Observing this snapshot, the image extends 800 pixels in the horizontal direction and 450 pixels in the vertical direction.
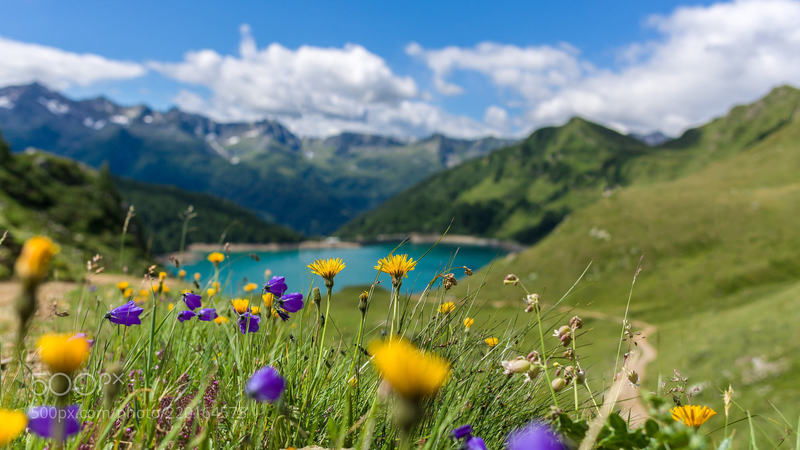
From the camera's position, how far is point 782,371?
33.8 meters

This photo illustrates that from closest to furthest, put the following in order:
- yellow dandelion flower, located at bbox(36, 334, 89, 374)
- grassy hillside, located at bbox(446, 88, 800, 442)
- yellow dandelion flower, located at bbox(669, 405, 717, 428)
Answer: yellow dandelion flower, located at bbox(36, 334, 89, 374) < yellow dandelion flower, located at bbox(669, 405, 717, 428) < grassy hillside, located at bbox(446, 88, 800, 442)

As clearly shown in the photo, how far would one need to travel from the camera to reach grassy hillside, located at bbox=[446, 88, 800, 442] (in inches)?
1462

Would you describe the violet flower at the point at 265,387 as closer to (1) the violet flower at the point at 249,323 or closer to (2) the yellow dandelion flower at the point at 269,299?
(1) the violet flower at the point at 249,323

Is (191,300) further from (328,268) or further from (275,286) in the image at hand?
(328,268)

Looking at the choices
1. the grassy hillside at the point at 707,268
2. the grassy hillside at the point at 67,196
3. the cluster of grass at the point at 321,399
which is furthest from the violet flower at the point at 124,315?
the grassy hillside at the point at 67,196

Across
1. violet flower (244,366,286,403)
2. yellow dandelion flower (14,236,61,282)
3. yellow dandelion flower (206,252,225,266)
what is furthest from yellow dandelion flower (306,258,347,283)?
yellow dandelion flower (206,252,225,266)

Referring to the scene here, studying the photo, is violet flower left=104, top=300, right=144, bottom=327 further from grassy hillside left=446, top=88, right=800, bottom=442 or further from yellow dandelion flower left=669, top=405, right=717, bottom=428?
grassy hillside left=446, top=88, right=800, bottom=442

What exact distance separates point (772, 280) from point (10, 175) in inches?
5662

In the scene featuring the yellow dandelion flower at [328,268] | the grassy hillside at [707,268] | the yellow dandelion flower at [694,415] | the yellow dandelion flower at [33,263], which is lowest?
the grassy hillside at [707,268]

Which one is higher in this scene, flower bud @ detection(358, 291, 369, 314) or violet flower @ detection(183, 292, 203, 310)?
flower bud @ detection(358, 291, 369, 314)

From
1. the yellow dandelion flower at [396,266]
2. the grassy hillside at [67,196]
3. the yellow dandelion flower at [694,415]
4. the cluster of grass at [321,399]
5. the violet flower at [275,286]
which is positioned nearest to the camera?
the cluster of grass at [321,399]

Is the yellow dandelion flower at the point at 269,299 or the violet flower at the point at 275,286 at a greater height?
the violet flower at the point at 275,286

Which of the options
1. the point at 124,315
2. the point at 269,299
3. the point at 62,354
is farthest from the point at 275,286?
the point at 62,354

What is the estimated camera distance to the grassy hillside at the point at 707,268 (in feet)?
122
